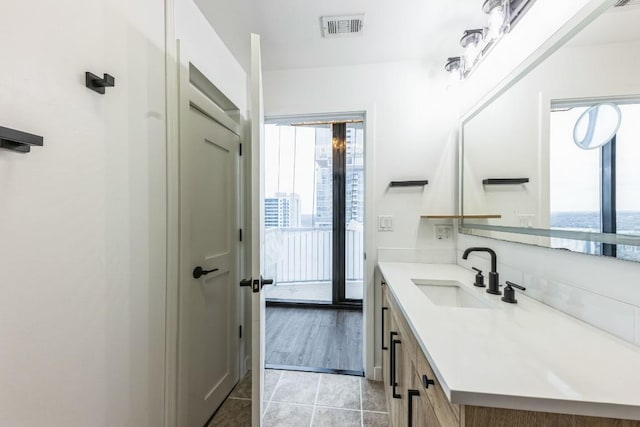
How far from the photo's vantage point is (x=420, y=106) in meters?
1.93

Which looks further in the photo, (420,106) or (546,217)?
(420,106)

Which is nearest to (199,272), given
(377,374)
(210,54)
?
(210,54)

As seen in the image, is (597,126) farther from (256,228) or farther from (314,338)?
(314,338)

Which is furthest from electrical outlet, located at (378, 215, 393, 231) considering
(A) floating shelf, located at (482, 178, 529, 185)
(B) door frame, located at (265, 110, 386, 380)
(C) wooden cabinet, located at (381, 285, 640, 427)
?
(C) wooden cabinet, located at (381, 285, 640, 427)

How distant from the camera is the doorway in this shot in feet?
10.8

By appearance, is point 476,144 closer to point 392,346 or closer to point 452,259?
point 452,259

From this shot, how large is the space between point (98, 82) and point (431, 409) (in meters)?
1.42

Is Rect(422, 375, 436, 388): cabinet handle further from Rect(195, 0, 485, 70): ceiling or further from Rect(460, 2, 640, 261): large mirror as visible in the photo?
Rect(195, 0, 485, 70): ceiling

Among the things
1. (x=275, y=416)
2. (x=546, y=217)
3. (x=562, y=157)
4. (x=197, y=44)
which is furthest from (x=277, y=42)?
(x=275, y=416)

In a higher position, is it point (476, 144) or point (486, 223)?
point (476, 144)

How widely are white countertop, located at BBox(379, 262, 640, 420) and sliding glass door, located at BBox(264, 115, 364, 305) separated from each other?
235cm

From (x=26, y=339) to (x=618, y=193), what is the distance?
1.71 meters

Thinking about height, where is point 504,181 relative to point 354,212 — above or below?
above

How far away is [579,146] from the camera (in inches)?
34.7
